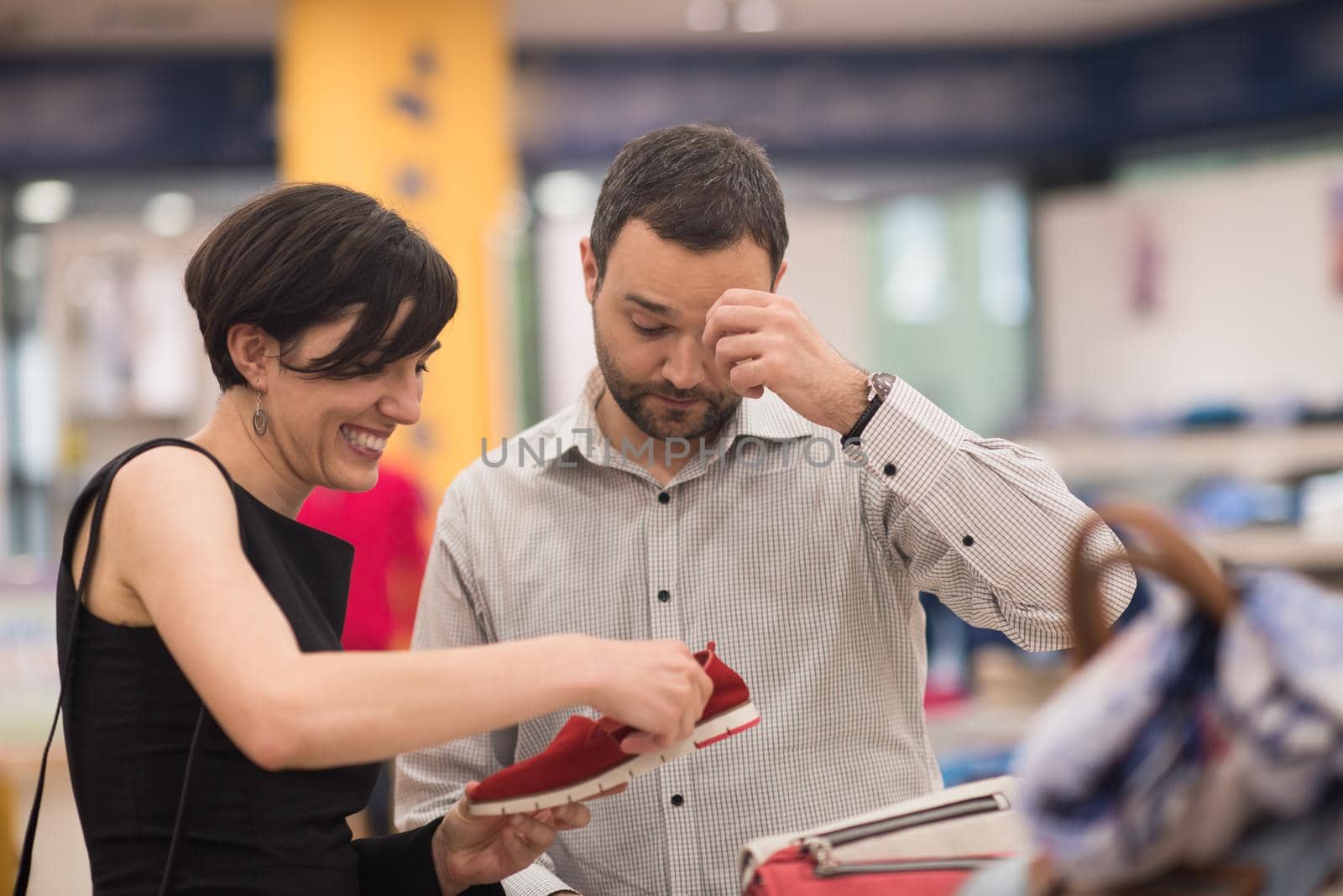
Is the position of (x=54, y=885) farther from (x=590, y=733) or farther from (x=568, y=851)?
(x=590, y=733)

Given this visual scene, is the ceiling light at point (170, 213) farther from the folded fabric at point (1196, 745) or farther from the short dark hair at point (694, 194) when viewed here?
the folded fabric at point (1196, 745)

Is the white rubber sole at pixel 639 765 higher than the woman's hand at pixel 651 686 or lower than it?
lower

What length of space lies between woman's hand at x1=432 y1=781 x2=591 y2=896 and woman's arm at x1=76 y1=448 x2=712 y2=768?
0.97 feet

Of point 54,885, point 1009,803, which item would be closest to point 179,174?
point 54,885

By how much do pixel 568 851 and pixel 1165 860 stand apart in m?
1.05

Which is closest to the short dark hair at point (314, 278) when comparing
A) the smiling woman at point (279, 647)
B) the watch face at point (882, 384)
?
Result: the smiling woman at point (279, 647)

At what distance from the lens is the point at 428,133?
629 cm

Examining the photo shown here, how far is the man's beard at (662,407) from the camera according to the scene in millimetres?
1819

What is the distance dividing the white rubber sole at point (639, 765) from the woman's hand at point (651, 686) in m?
0.04

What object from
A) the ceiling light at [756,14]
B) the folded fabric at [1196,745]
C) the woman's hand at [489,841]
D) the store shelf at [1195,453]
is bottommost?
the store shelf at [1195,453]

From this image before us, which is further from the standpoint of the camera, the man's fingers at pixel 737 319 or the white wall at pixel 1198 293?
Answer: the white wall at pixel 1198 293

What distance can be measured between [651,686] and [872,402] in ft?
1.82

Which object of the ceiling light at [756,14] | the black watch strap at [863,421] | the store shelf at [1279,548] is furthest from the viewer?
the ceiling light at [756,14]

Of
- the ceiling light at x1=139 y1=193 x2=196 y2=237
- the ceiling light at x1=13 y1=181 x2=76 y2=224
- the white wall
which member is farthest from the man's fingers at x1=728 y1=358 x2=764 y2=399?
the ceiling light at x1=13 y1=181 x2=76 y2=224
